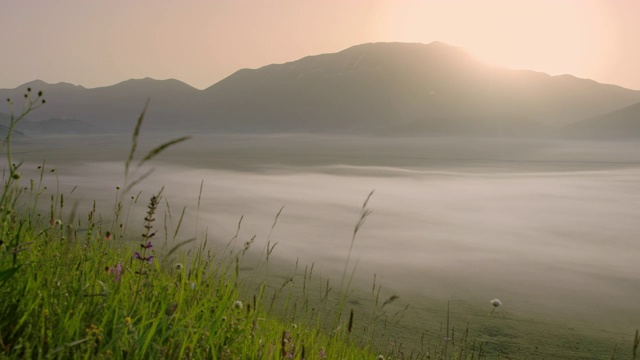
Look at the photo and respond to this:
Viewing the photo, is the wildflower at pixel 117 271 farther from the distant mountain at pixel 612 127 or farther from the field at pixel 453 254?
the distant mountain at pixel 612 127

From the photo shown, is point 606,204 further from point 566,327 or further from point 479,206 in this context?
point 566,327

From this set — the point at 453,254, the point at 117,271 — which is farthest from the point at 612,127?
the point at 117,271

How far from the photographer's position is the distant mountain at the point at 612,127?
16702cm

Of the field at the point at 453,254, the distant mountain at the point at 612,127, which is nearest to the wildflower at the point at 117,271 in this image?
the field at the point at 453,254

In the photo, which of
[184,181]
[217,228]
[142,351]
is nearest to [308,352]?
[142,351]

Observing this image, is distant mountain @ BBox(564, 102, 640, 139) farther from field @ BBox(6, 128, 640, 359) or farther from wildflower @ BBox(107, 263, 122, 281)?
wildflower @ BBox(107, 263, 122, 281)

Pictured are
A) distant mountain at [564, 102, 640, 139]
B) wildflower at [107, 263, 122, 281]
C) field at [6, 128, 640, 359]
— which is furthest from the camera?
distant mountain at [564, 102, 640, 139]

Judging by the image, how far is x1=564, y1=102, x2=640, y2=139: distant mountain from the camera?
16702 centimetres

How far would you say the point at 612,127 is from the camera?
174 meters

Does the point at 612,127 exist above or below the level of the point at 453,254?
above

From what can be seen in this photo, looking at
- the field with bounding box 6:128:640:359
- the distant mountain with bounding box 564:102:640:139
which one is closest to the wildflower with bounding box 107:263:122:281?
the field with bounding box 6:128:640:359

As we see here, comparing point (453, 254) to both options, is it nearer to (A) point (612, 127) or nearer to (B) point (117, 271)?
(B) point (117, 271)

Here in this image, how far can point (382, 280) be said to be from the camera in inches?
349

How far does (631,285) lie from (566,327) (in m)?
3.14
